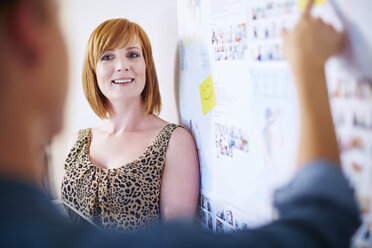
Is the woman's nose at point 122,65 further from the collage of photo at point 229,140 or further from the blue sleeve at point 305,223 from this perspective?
the blue sleeve at point 305,223

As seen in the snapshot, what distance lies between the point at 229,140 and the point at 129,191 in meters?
0.48

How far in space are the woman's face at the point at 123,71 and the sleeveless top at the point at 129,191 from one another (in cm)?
22

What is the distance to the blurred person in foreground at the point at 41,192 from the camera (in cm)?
57

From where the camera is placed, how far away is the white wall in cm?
175

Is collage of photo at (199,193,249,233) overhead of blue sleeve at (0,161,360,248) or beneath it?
beneath

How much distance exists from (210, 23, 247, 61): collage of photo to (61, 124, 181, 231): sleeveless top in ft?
1.47

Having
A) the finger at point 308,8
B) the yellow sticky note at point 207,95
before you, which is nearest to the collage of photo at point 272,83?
the finger at point 308,8

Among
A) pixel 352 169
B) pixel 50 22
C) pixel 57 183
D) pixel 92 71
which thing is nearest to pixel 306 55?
pixel 352 169

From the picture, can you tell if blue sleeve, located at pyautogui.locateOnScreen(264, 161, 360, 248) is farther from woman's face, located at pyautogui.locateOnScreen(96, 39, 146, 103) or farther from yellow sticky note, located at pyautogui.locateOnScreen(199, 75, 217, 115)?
woman's face, located at pyautogui.locateOnScreen(96, 39, 146, 103)

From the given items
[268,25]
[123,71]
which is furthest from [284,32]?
[123,71]

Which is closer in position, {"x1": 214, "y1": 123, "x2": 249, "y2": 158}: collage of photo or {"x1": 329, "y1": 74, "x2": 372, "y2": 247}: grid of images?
{"x1": 329, "y1": 74, "x2": 372, "y2": 247}: grid of images

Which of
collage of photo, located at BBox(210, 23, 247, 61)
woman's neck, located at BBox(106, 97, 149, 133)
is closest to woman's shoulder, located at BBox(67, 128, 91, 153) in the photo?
woman's neck, located at BBox(106, 97, 149, 133)

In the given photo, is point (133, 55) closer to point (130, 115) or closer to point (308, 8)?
point (130, 115)

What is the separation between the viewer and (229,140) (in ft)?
4.16
